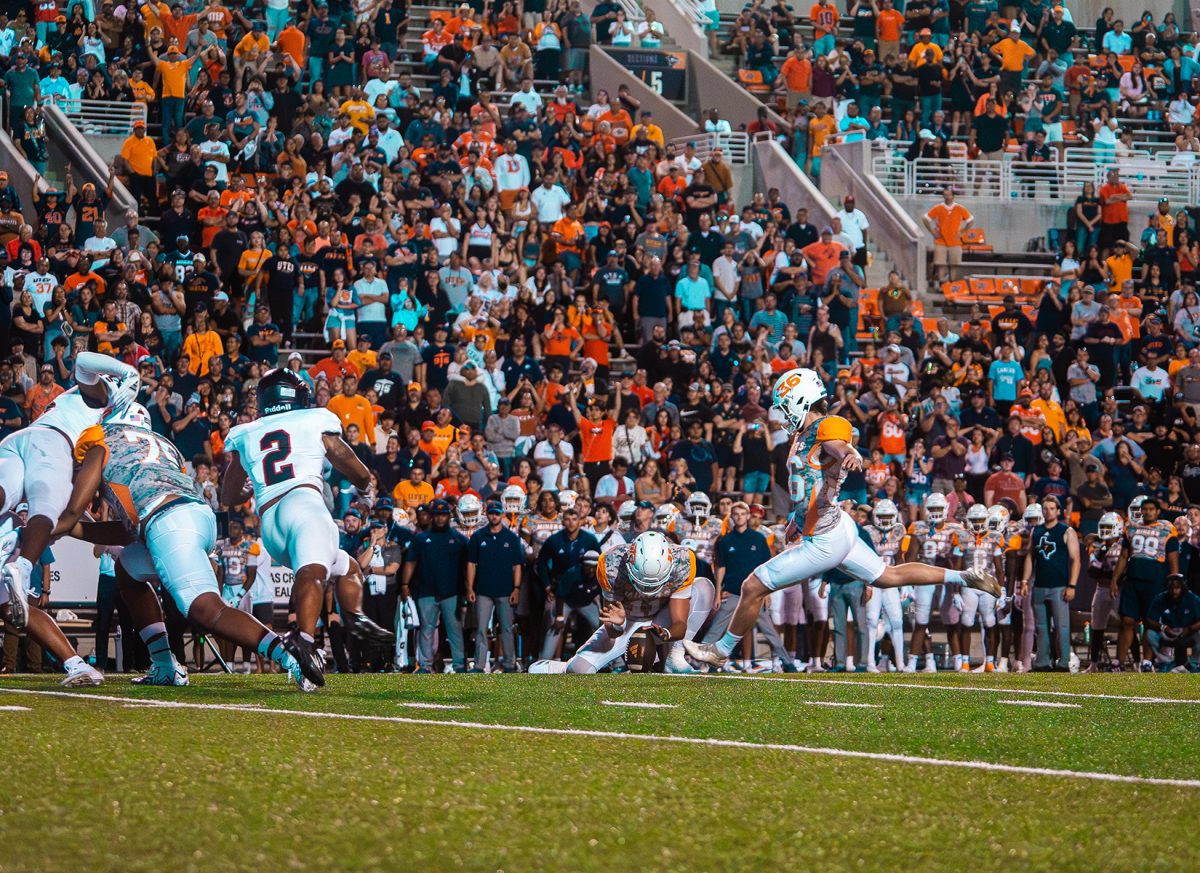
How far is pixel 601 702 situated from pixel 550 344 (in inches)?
433

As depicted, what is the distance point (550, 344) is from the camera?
64.5 ft

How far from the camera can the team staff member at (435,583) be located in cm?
1530

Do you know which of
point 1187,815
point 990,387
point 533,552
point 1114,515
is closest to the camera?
point 1187,815

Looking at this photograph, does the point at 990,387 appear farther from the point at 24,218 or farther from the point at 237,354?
the point at 24,218

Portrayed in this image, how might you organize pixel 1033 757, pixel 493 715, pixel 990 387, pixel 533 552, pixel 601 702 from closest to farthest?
1. pixel 1033 757
2. pixel 493 715
3. pixel 601 702
4. pixel 533 552
5. pixel 990 387

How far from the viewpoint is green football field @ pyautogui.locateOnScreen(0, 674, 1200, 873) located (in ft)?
14.5

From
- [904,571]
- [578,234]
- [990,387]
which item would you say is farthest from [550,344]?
[904,571]

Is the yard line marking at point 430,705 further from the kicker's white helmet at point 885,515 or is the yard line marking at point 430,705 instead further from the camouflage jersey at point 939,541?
the camouflage jersey at point 939,541

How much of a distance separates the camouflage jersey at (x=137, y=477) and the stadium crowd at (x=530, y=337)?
4530 mm

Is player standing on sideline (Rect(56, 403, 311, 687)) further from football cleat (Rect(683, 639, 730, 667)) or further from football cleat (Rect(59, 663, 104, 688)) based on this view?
football cleat (Rect(683, 639, 730, 667))

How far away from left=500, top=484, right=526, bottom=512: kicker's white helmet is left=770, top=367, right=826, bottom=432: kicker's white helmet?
5.78 metres

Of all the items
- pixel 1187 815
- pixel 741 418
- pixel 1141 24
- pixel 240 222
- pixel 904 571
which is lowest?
pixel 1187 815

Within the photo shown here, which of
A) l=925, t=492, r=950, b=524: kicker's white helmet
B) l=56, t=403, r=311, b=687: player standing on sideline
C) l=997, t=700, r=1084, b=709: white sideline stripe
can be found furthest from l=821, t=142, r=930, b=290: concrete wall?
l=56, t=403, r=311, b=687: player standing on sideline

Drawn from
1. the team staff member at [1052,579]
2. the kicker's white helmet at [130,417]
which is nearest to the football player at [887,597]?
the team staff member at [1052,579]
